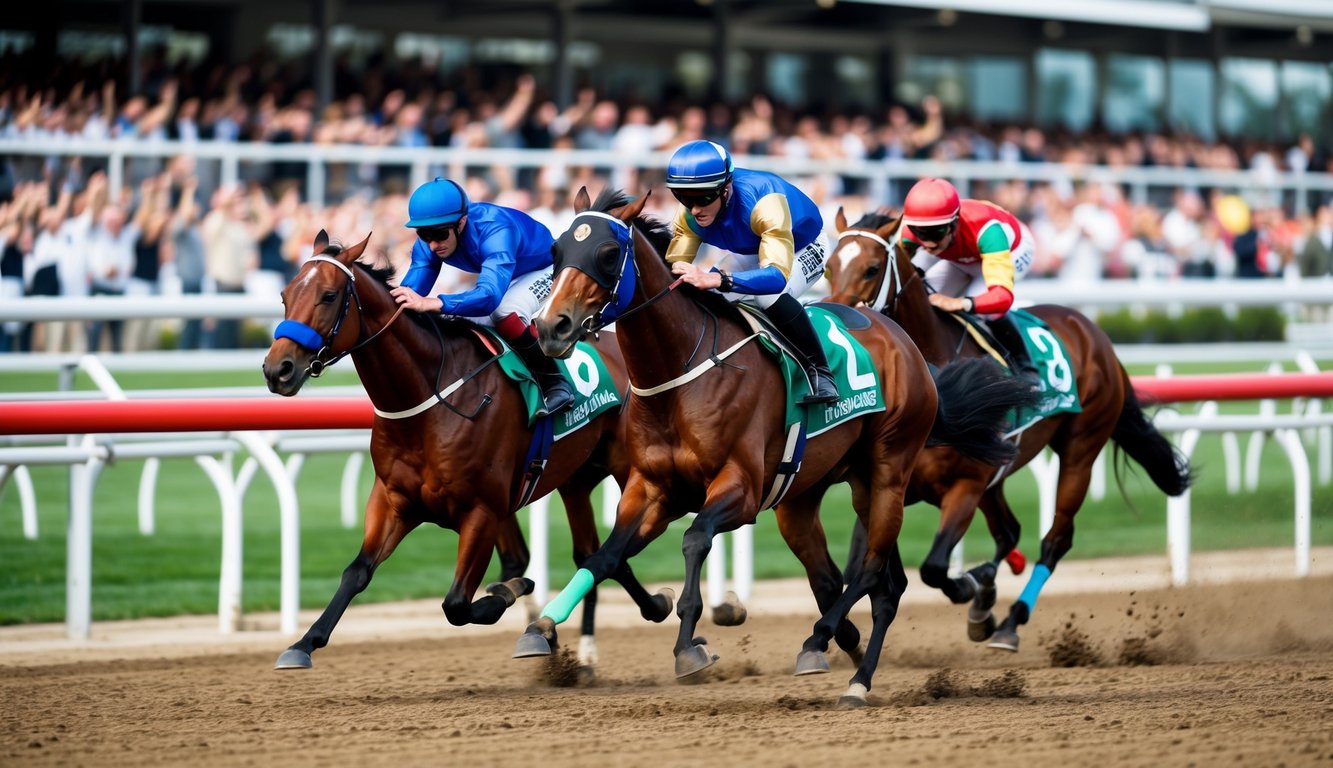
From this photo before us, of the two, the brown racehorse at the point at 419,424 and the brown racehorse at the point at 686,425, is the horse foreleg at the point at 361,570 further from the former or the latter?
the brown racehorse at the point at 686,425

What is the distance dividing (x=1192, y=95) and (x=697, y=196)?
18015 millimetres

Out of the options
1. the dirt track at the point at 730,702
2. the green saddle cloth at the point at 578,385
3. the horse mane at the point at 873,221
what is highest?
the horse mane at the point at 873,221

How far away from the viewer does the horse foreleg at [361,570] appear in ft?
16.0

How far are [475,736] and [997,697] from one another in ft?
5.47

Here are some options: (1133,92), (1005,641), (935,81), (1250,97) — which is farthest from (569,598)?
(1250,97)

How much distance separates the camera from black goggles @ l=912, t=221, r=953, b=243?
6.30 m

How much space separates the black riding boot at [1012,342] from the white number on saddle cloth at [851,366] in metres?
1.17

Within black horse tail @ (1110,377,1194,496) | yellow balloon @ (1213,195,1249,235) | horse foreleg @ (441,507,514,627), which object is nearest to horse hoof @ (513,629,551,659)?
horse foreleg @ (441,507,514,627)

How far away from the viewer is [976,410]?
19.2 feet

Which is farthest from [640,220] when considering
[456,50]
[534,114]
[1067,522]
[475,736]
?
[456,50]

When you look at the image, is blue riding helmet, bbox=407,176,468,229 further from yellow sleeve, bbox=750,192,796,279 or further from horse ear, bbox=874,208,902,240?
horse ear, bbox=874,208,902,240

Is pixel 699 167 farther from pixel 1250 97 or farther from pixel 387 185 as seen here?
pixel 1250 97

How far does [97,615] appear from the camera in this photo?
6.88 meters

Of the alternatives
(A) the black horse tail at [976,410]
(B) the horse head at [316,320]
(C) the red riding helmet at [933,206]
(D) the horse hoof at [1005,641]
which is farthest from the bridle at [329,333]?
(D) the horse hoof at [1005,641]
